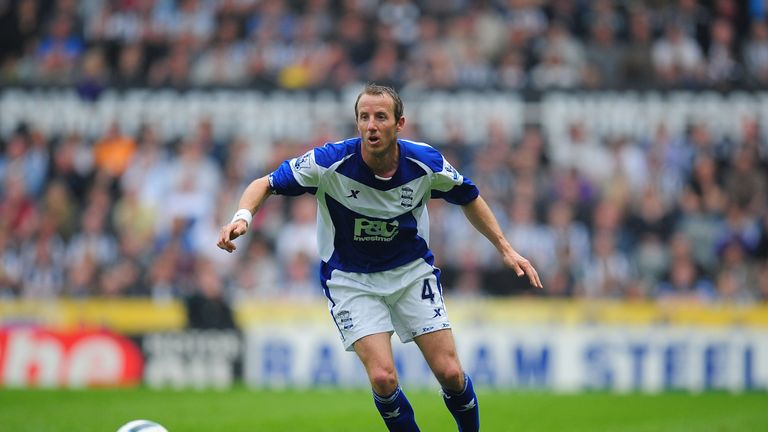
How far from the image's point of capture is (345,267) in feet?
26.2

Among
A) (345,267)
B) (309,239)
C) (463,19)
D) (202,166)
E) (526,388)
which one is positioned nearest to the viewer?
(345,267)

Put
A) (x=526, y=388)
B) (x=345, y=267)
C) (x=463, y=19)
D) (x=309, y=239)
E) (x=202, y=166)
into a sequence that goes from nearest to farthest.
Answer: (x=345, y=267)
(x=526, y=388)
(x=309, y=239)
(x=202, y=166)
(x=463, y=19)

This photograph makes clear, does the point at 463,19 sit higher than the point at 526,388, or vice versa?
the point at 463,19

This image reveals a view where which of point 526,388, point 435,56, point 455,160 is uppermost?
point 435,56

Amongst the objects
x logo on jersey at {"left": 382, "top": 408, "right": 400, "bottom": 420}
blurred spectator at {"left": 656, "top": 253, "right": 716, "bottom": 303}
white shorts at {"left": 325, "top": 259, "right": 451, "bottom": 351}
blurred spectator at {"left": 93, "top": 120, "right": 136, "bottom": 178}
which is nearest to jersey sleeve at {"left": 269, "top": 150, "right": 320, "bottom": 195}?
white shorts at {"left": 325, "top": 259, "right": 451, "bottom": 351}

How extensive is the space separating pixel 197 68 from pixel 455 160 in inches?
226

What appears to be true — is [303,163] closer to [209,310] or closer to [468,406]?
[468,406]

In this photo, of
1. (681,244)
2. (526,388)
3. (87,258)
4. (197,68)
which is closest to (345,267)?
(526,388)

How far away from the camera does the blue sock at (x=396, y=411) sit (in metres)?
7.68

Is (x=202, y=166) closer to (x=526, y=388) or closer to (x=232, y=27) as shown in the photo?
(x=232, y=27)

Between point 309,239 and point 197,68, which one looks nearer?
point 309,239

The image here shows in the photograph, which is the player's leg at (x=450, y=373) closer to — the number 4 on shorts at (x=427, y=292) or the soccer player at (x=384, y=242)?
the soccer player at (x=384, y=242)

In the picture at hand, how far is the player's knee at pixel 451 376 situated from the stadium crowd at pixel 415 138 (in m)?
9.52

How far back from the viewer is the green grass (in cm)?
1112
